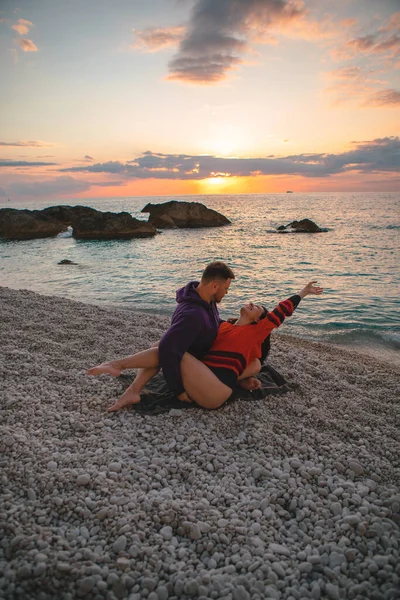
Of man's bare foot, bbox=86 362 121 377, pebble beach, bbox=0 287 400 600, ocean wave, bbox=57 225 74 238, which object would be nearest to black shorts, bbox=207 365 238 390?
pebble beach, bbox=0 287 400 600

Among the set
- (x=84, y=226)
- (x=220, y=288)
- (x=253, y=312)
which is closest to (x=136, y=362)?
(x=220, y=288)

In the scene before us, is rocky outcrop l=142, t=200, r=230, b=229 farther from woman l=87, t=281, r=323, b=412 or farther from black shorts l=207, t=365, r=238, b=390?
black shorts l=207, t=365, r=238, b=390

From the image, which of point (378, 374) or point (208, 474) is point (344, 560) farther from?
point (378, 374)

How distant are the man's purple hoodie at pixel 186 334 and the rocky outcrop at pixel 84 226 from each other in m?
35.4

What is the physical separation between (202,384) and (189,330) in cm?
71

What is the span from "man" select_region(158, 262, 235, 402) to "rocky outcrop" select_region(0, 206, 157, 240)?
35.4 metres

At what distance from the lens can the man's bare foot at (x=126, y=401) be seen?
477cm

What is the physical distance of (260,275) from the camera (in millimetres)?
18375

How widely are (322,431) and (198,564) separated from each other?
2434mm

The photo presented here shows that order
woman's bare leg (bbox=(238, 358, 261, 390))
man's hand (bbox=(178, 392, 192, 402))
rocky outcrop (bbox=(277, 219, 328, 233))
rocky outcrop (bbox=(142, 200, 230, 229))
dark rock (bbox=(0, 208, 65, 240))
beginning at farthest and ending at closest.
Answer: rocky outcrop (bbox=(142, 200, 230, 229)), rocky outcrop (bbox=(277, 219, 328, 233)), dark rock (bbox=(0, 208, 65, 240)), woman's bare leg (bbox=(238, 358, 261, 390)), man's hand (bbox=(178, 392, 192, 402))

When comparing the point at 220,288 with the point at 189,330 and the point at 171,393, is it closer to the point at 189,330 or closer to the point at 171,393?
the point at 189,330

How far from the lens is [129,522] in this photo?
292 centimetres

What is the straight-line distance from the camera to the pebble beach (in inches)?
97.9

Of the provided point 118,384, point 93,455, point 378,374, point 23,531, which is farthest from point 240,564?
point 378,374
